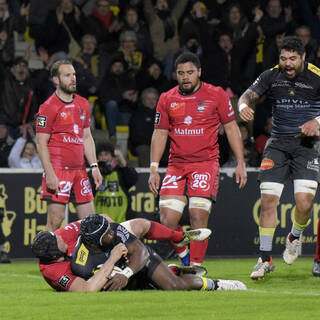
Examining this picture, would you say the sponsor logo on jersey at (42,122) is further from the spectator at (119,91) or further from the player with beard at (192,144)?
the spectator at (119,91)

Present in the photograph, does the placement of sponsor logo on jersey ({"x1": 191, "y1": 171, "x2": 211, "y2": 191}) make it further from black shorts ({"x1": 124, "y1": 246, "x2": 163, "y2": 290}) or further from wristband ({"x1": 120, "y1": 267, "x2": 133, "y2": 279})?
wristband ({"x1": 120, "y1": 267, "x2": 133, "y2": 279})

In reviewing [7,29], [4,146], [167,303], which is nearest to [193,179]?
[167,303]

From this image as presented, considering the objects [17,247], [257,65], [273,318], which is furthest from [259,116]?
[273,318]

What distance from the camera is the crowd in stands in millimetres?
17716

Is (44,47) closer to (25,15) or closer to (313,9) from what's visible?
(25,15)

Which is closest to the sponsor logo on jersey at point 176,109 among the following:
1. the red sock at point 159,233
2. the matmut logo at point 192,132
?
the matmut logo at point 192,132

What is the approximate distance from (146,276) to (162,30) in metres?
11.5

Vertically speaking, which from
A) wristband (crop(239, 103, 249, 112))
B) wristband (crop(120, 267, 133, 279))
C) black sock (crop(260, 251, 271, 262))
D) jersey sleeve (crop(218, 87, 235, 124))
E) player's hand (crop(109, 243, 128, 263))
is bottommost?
black sock (crop(260, 251, 271, 262))

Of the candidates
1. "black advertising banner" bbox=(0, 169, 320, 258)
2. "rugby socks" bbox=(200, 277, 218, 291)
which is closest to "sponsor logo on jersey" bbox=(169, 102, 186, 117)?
"rugby socks" bbox=(200, 277, 218, 291)

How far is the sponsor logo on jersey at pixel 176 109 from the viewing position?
11.3 metres

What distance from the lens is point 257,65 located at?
19.8 metres

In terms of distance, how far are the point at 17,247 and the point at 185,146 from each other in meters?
4.70

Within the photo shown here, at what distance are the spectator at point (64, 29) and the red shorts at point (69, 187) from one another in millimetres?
6794

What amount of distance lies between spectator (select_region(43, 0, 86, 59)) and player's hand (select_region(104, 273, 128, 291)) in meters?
10.0
